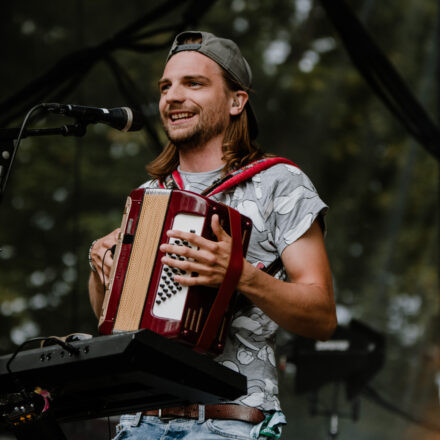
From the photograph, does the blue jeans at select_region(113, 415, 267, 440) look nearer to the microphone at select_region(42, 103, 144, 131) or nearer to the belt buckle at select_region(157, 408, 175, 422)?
the belt buckle at select_region(157, 408, 175, 422)

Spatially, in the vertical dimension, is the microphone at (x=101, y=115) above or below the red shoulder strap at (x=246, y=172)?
above

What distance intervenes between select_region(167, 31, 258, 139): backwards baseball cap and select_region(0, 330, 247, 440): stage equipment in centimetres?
110

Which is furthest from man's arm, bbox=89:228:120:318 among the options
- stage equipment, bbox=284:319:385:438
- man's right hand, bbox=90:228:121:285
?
stage equipment, bbox=284:319:385:438

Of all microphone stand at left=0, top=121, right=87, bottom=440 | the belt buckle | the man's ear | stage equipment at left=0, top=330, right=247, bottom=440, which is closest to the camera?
stage equipment at left=0, top=330, right=247, bottom=440

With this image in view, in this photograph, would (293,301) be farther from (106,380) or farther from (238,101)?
(238,101)

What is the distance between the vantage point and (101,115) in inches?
81.0

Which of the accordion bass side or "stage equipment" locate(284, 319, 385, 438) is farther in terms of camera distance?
"stage equipment" locate(284, 319, 385, 438)

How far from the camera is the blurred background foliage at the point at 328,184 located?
23.3 feet

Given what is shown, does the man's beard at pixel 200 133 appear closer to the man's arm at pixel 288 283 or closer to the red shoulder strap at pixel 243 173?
the red shoulder strap at pixel 243 173

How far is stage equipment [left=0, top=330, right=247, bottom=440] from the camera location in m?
Answer: 1.53

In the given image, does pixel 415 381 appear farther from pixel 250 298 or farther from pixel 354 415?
pixel 250 298

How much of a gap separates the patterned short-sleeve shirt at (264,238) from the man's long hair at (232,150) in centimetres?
12

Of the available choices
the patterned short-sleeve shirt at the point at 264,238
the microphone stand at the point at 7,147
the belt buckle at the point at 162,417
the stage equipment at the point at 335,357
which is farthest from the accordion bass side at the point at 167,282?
the stage equipment at the point at 335,357

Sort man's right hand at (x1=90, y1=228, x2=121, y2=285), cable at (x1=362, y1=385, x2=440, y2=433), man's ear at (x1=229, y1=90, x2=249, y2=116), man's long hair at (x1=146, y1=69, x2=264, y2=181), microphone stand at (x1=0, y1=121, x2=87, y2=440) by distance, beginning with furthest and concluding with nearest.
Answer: cable at (x1=362, y1=385, x2=440, y2=433), man's ear at (x1=229, y1=90, x2=249, y2=116), man's long hair at (x1=146, y1=69, x2=264, y2=181), man's right hand at (x1=90, y1=228, x2=121, y2=285), microphone stand at (x1=0, y1=121, x2=87, y2=440)
